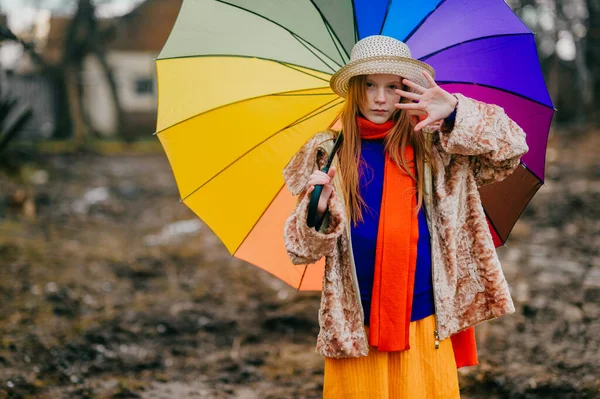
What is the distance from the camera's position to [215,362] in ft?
17.4

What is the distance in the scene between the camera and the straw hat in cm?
245

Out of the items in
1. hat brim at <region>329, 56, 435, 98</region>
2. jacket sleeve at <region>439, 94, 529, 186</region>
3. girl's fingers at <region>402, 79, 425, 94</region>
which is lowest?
jacket sleeve at <region>439, 94, 529, 186</region>

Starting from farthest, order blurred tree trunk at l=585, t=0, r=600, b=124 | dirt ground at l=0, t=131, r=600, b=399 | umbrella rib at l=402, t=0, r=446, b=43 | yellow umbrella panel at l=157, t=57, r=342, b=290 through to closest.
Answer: blurred tree trunk at l=585, t=0, r=600, b=124
dirt ground at l=0, t=131, r=600, b=399
yellow umbrella panel at l=157, t=57, r=342, b=290
umbrella rib at l=402, t=0, r=446, b=43

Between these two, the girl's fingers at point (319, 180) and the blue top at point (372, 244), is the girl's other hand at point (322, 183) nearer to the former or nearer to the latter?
the girl's fingers at point (319, 180)

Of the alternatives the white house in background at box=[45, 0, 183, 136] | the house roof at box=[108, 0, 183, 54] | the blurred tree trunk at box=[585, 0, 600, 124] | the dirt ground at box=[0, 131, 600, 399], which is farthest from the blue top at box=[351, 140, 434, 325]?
the house roof at box=[108, 0, 183, 54]

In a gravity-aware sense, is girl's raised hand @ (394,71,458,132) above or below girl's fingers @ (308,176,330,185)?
above

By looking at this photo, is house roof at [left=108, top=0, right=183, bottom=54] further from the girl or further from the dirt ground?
the girl

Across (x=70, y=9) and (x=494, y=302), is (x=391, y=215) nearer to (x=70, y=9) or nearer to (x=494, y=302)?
(x=494, y=302)

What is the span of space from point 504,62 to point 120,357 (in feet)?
12.9

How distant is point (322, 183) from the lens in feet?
7.80

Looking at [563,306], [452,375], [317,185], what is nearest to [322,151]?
[317,185]

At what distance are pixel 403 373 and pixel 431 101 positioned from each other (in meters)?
1.09

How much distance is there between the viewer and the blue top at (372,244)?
2564 mm

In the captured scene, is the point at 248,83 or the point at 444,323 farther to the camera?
the point at 248,83
